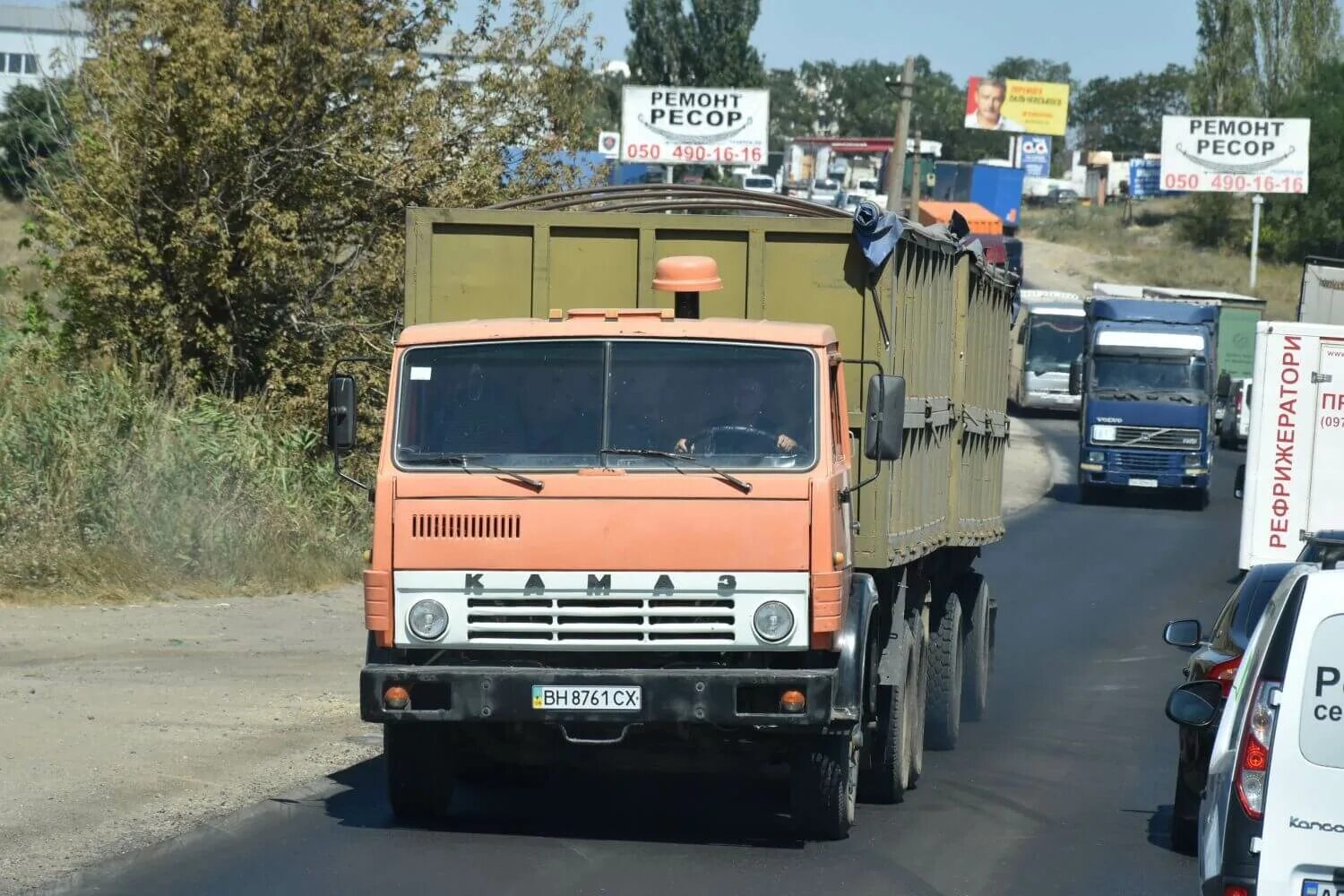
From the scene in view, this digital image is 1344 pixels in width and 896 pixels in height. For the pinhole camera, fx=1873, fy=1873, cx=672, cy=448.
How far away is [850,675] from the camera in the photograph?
8.41 meters

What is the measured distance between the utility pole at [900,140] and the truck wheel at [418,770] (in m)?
30.8

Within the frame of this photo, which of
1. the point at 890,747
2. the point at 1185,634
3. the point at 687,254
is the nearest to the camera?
the point at 687,254

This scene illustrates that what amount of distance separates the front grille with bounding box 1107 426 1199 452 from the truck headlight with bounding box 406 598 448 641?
89.8 feet

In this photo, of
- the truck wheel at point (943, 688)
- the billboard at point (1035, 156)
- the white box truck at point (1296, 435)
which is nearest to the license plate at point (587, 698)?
the truck wheel at point (943, 688)

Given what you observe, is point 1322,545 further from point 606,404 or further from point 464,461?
point 464,461

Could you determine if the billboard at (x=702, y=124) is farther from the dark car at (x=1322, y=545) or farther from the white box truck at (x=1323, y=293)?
the dark car at (x=1322, y=545)

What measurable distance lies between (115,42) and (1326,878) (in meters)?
17.1

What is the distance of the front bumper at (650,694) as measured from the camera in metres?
8.14

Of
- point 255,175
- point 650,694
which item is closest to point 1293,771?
point 650,694

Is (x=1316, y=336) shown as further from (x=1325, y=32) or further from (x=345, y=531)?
(x=1325, y=32)

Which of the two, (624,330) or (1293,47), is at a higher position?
(1293,47)

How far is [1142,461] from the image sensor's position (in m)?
34.2

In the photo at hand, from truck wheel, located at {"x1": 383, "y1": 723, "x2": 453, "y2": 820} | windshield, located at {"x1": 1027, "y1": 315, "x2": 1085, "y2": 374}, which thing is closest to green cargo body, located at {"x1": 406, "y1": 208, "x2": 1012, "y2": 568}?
truck wheel, located at {"x1": 383, "y1": 723, "x2": 453, "y2": 820}

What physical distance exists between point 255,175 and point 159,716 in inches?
372
